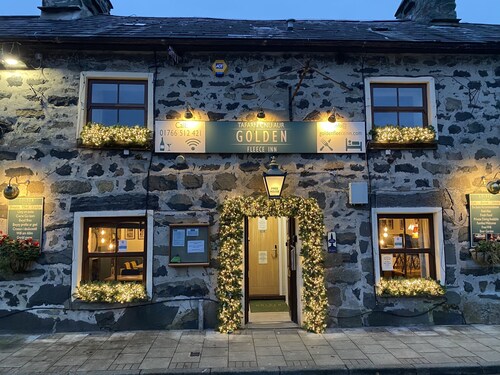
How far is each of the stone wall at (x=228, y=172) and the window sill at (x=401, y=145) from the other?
3.8 inches

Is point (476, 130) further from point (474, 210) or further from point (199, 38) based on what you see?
point (199, 38)

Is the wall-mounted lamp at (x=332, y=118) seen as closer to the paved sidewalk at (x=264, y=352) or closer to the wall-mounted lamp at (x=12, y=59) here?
the paved sidewalk at (x=264, y=352)

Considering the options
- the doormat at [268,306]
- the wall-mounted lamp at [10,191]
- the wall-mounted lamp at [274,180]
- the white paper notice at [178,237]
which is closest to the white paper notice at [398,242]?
the wall-mounted lamp at [274,180]

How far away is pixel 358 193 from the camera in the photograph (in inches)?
252

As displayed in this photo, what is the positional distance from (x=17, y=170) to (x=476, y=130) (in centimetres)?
842

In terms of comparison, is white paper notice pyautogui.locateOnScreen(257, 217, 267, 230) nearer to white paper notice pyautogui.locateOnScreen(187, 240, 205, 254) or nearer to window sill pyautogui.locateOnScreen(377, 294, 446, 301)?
white paper notice pyautogui.locateOnScreen(187, 240, 205, 254)

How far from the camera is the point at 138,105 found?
6570 mm

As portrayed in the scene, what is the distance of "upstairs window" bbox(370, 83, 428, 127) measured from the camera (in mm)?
6770

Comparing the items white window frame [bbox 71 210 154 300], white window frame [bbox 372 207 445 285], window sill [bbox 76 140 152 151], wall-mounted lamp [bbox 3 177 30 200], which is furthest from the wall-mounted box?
wall-mounted lamp [bbox 3 177 30 200]

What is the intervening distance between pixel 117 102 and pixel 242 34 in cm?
278

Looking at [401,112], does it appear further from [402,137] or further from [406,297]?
[406,297]

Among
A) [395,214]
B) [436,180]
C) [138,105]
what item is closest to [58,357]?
[138,105]

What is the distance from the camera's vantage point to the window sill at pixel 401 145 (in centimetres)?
654

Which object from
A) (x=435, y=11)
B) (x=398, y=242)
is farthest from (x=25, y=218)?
(x=435, y=11)
